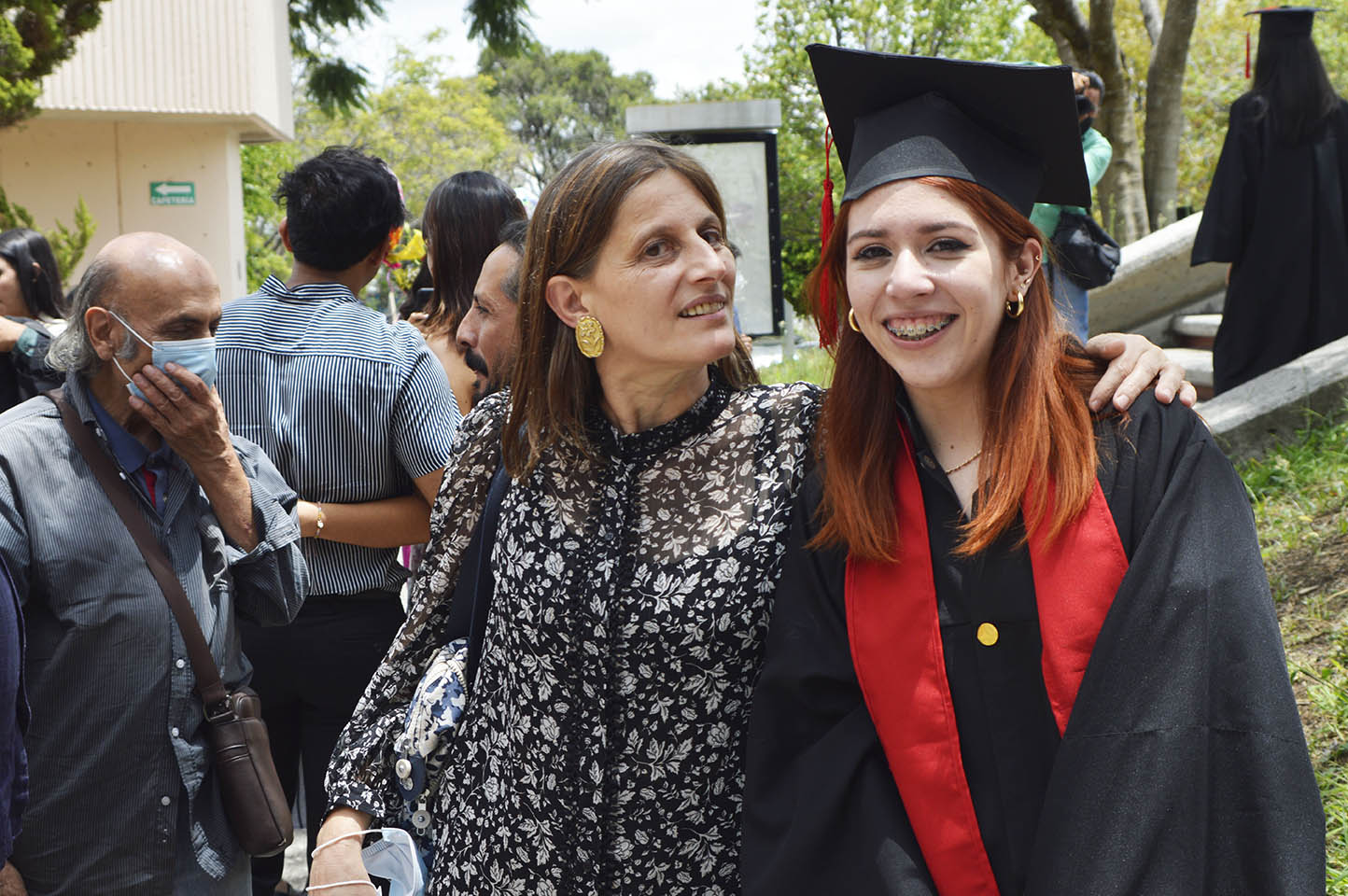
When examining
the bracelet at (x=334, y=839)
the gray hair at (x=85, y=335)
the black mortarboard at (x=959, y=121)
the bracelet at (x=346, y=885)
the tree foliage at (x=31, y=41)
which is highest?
the tree foliage at (x=31, y=41)

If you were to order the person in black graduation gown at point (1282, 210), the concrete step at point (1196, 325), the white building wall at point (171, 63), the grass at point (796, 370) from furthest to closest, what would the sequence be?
the white building wall at point (171, 63) → the grass at point (796, 370) → the concrete step at point (1196, 325) → the person in black graduation gown at point (1282, 210)

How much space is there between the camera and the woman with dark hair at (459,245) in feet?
14.1

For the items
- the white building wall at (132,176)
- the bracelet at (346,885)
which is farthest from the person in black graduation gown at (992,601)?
the white building wall at (132,176)

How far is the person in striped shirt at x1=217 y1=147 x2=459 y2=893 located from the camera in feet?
11.5

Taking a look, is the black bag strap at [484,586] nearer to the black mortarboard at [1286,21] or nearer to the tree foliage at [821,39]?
the black mortarboard at [1286,21]

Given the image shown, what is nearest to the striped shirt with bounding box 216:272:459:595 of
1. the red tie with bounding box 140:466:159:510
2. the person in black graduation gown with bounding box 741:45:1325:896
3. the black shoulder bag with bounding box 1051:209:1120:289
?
the red tie with bounding box 140:466:159:510

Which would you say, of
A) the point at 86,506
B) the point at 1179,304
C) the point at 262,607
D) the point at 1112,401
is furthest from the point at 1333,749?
the point at 1179,304

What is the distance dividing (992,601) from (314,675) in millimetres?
2227

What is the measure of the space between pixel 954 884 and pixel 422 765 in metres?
1.08

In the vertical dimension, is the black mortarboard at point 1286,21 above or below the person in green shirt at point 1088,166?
above

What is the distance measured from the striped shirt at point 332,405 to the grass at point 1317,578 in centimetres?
255

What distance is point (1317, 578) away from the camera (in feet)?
15.3

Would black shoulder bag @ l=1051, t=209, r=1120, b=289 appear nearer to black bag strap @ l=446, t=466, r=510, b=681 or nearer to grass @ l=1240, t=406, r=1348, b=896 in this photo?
grass @ l=1240, t=406, r=1348, b=896

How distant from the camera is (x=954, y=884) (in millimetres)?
1874
